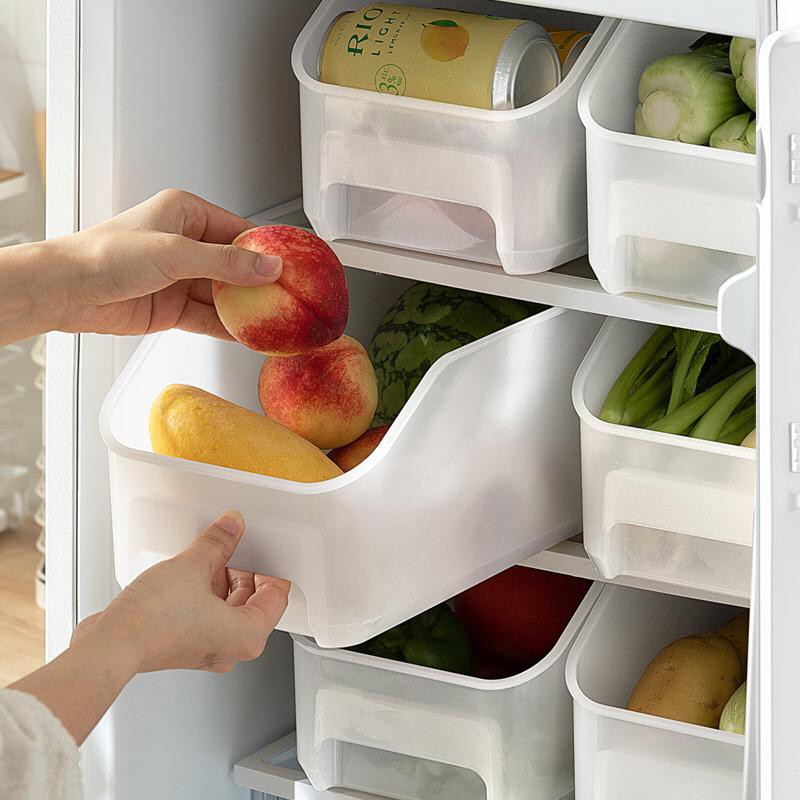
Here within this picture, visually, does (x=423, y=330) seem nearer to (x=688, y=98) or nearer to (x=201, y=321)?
(x=201, y=321)

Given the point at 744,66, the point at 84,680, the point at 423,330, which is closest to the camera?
the point at 84,680

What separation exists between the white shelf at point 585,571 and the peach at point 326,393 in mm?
195

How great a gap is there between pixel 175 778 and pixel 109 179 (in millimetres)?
537

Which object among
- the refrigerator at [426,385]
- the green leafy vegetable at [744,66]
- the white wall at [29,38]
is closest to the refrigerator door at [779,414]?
the refrigerator at [426,385]

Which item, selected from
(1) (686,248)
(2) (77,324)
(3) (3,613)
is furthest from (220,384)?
(1) (686,248)

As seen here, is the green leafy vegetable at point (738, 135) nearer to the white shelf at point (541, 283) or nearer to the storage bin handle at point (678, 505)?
the white shelf at point (541, 283)

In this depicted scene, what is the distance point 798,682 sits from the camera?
0.77m

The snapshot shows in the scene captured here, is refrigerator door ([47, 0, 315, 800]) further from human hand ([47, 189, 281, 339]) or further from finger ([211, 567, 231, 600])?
finger ([211, 567, 231, 600])

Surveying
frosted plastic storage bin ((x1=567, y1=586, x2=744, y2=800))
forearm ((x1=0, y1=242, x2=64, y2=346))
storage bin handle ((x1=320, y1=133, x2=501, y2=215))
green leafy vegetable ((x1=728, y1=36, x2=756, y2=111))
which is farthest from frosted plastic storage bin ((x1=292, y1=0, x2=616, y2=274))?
frosted plastic storage bin ((x1=567, y1=586, x2=744, y2=800))

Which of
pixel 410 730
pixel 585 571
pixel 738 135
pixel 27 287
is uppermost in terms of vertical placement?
pixel 738 135

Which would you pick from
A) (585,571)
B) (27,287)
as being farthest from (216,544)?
(585,571)

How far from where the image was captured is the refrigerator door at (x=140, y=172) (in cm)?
106

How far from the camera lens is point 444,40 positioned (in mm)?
1032

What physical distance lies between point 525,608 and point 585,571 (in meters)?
0.15
